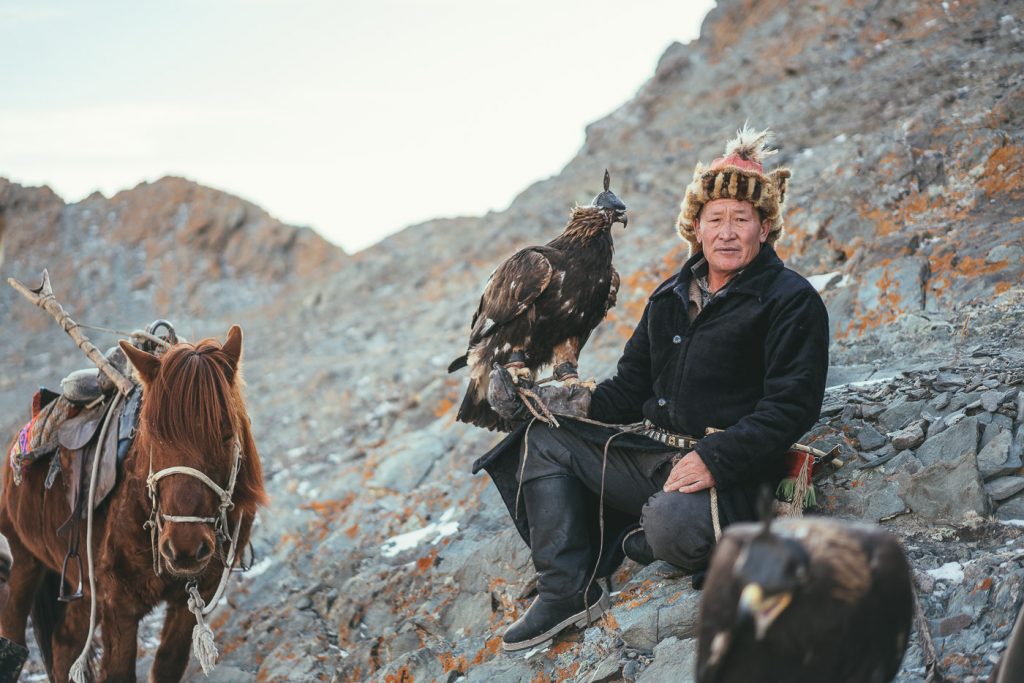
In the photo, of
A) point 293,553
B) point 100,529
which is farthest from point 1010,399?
point 293,553

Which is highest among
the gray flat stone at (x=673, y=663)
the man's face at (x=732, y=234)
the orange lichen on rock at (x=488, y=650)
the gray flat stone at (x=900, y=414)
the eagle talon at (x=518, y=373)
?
the man's face at (x=732, y=234)

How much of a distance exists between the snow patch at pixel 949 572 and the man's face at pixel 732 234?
4.47 ft

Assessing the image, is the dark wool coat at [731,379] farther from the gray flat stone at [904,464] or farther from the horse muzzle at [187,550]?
the horse muzzle at [187,550]

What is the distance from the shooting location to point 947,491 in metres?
3.21

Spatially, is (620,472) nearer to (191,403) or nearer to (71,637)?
(191,403)

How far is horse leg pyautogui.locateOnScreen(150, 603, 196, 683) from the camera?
15.1 ft

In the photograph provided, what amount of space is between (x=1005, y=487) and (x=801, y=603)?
186 cm

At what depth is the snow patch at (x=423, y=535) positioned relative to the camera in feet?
18.4

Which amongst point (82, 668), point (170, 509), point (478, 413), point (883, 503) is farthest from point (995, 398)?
point (82, 668)

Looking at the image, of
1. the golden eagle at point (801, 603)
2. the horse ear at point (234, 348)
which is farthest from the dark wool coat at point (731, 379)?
the horse ear at point (234, 348)

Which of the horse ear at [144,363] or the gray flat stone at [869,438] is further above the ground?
the horse ear at [144,363]

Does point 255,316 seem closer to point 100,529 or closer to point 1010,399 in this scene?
point 100,529

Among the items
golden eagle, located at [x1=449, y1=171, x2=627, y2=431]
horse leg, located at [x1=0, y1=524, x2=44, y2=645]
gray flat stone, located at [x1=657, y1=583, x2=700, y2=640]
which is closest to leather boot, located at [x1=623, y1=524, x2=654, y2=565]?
gray flat stone, located at [x1=657, y1=583, x2=700, y2=640]

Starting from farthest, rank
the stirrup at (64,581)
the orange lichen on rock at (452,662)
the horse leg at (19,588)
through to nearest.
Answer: the horse leg at (19,588)
the stirrup at (64,581)
the orange lichen on rock at (452,662)
